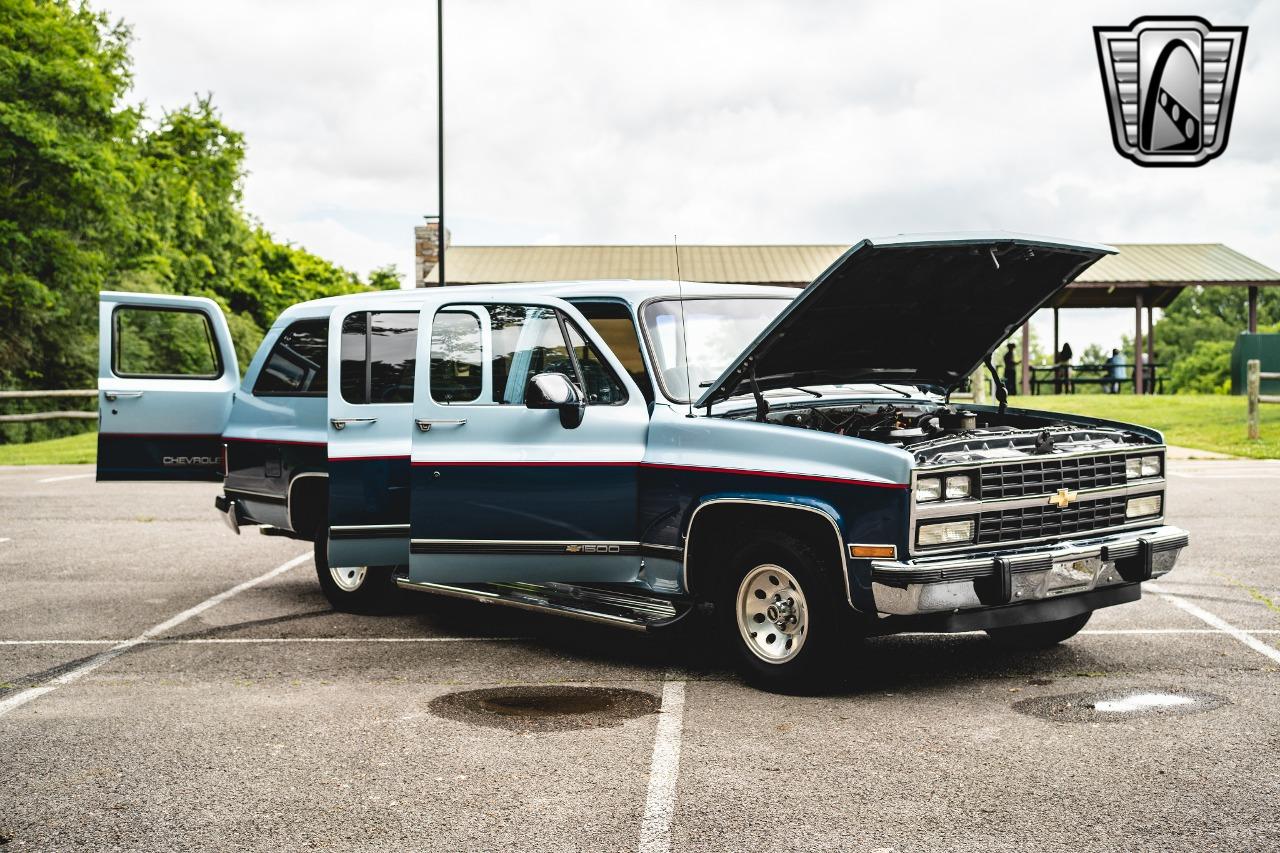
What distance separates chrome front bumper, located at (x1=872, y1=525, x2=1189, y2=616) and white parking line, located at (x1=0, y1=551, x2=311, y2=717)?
411cm

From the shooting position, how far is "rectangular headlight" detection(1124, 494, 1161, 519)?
687 centimetres

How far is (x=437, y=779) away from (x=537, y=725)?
0.86m

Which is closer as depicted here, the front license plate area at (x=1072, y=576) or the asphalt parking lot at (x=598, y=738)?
the asphalt parking lot at (x=598, y=738)

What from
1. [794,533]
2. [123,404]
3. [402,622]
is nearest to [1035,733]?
[794,533]

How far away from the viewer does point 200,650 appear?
7.67 meters

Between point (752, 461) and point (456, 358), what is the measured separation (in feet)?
6.32

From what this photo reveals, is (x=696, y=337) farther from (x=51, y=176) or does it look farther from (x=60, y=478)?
(x=51, y=176)

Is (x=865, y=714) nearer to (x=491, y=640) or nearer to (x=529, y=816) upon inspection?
(x=529, y=816)

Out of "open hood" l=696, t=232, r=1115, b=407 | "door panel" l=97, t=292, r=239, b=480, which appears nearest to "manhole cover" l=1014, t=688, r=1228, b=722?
"open hood" l=696, t=232, r=1115, b=407

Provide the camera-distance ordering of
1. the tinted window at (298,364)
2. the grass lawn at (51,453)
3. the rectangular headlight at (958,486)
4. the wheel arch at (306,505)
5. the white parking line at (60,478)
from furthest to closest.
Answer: the grass lawn at (51,453), the white parking line at (60,478), the tinted window at (298,364), the wheel arch at (306,505), the rectangular headlight at (958,486)

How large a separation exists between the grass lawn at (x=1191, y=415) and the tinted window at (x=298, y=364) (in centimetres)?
1609

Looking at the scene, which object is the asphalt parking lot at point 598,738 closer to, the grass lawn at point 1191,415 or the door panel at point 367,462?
the door panel at point 367,462

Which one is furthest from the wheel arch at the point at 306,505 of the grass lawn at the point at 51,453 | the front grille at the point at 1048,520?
the grass lawn at the point at 51,453

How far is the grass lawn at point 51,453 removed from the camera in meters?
23.6
